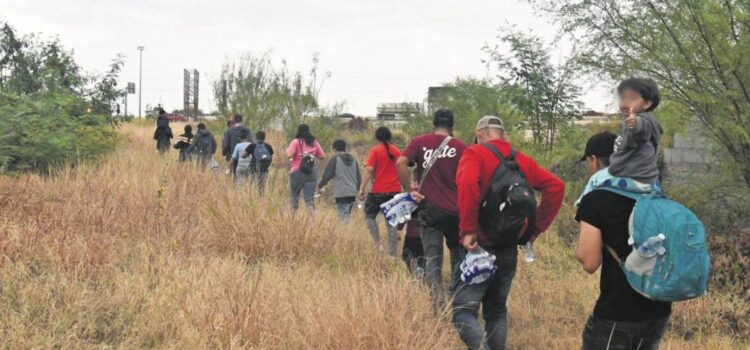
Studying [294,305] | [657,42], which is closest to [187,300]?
[294,305]

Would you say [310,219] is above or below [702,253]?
below

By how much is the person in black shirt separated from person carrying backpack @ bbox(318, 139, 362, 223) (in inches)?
237

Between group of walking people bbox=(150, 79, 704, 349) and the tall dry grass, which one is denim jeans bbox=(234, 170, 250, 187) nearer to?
the tall dry grass

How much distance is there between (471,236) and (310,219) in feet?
11.0

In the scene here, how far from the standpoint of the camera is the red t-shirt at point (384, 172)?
24.7 feet

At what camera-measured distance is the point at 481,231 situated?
4.07 m

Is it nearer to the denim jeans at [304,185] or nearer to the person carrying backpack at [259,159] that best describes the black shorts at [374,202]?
the denim jeans at [304,185]

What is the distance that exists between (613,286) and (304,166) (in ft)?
23.0

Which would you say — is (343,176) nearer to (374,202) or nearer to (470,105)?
(374,202)

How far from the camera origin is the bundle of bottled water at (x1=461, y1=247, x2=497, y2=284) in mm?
3982

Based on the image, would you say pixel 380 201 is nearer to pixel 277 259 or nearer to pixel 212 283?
pixel 277 259

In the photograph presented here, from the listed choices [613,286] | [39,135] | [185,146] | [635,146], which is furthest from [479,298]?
[185,146]

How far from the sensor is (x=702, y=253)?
2.74 m

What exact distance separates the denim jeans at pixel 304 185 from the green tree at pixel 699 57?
4339 mm
